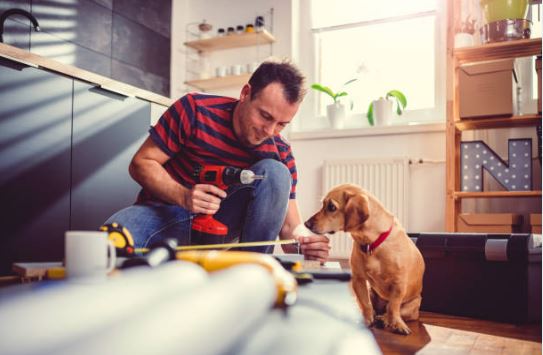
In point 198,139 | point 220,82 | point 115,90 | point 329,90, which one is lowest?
point 198,139

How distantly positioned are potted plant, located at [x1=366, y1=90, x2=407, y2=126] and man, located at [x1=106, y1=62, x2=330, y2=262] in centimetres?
167

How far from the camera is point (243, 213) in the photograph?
5.53ft

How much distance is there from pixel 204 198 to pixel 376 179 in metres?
1.99

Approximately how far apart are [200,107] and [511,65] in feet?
5.65

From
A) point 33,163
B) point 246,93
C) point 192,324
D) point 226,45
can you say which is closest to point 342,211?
point 246,93

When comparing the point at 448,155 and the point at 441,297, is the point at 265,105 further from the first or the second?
the point at 448,155

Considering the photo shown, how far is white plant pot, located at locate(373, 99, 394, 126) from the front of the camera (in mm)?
3204

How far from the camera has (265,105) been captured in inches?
60.7

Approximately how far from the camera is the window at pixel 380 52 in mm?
3287

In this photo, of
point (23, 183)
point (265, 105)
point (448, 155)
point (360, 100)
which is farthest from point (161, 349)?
point (360, 100)

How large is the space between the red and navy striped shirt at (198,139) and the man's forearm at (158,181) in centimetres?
8

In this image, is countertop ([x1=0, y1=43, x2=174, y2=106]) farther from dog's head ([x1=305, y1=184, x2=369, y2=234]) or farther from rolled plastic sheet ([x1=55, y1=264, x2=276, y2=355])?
rolled plastic sheet ([x1=55, y1=264, x2=276, y2=355])

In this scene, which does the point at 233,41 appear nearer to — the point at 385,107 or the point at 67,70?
the point at 385,107

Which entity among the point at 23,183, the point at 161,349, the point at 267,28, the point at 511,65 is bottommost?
the point at 161,349
